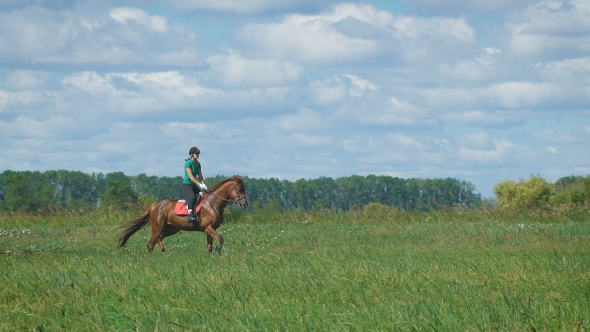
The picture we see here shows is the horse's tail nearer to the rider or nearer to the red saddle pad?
the red saddle pad

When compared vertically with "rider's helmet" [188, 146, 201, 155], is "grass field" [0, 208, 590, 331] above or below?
below

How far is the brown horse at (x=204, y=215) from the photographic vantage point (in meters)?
22.6

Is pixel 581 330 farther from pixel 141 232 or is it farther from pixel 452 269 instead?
pixel 141 232

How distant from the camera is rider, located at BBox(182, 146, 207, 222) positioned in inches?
874

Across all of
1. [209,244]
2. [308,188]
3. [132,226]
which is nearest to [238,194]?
[209,244]

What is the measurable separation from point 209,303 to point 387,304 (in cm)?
227

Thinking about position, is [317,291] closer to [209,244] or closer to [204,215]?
[209,244]

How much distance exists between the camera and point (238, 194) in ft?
75.1

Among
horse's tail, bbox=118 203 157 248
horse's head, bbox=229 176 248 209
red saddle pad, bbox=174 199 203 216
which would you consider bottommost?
horse's tail, bbox=118 203 157 248

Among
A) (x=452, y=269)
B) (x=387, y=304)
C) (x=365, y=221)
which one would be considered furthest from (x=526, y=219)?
(x=387, y=304)

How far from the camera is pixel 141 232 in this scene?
30.4 meters

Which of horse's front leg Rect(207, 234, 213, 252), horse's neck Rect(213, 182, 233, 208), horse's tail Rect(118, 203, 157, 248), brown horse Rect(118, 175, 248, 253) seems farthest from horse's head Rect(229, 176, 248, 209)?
horse's tail Rect(118, 203, 157, 248)

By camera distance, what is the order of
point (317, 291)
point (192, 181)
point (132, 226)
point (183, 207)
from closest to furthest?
point (317, 291) < point (192, 181) < point (183, 207) < point (132, 226)

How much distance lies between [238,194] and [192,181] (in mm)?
1284
